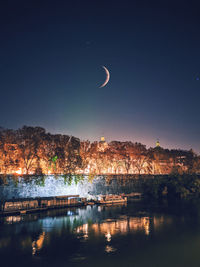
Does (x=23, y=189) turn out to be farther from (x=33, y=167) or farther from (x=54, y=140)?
(x=54, y=140)

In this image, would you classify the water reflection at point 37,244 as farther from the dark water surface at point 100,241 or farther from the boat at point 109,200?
the boat at point 109,200

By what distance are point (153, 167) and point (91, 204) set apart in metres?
43.5

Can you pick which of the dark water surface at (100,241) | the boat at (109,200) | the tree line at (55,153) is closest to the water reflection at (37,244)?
the dark water surface at (100,241)

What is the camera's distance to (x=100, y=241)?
79.9 ft

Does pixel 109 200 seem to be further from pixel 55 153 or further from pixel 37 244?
pixel 37 244

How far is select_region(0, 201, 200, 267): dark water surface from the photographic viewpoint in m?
19.5

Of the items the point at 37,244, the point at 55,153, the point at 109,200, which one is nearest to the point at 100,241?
the point at 37,244

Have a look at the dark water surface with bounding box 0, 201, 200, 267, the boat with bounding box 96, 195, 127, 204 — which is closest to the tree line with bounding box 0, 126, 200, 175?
the boat with bounding box 96, 195, 127, 204

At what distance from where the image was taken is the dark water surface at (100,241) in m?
19.5

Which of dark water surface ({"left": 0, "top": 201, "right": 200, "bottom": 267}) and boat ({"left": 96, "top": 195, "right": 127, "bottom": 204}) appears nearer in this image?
dark water surface ({"left": 0, "top": 201, "right": 200, "bottom": 267})

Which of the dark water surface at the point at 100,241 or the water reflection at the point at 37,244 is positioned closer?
the dark water surface at the point at 100,241

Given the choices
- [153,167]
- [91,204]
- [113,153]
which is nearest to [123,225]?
[91,204]

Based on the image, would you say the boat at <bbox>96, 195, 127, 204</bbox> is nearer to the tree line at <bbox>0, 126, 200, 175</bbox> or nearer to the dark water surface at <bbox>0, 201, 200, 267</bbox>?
the tree line at <bbox>0, 126, 200, 175</bbox>

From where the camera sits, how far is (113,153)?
7294 centimetres
